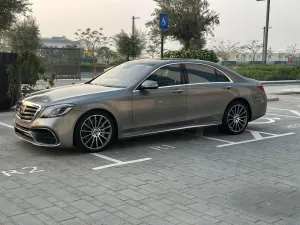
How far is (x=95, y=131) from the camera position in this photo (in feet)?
21.4

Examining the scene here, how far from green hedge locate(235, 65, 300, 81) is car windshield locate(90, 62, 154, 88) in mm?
21640

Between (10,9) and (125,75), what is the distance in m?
12.7

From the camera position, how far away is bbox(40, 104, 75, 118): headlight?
6.20 metres

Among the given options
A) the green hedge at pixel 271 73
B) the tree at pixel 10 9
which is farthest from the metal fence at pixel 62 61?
the green hedge at pixel 271 73

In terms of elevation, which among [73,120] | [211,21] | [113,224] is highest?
[211,21]

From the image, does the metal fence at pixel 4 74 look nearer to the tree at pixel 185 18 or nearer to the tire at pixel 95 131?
the tire at pixel 95 131

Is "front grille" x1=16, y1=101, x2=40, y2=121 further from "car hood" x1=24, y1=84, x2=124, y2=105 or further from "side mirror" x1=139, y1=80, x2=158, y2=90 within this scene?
"side mirror" x1=139, y1=80, x2=158, y2=90

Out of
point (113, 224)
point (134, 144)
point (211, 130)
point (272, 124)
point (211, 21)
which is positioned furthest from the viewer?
point (211, 21)

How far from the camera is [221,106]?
7.96m

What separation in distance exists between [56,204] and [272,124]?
22.4 ft

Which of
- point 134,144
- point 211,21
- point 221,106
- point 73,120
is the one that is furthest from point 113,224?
point 211,21

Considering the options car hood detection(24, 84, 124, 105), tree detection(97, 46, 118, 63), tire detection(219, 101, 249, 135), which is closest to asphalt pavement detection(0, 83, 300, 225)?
tire detection(219, 101, 249, 135)

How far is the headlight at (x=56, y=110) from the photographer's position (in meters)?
6.20

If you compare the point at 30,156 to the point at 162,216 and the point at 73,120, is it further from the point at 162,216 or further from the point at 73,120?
the point at 162,216
